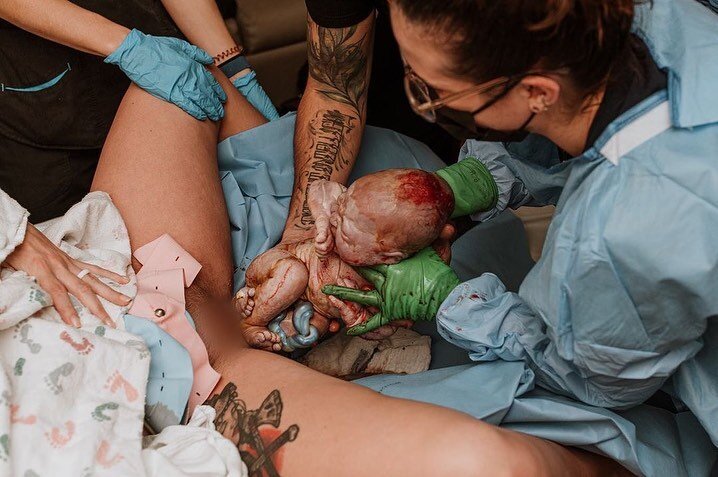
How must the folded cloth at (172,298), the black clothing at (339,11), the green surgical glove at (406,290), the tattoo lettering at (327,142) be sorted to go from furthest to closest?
the tattoo lettering at (327,142), the black clothing at (339,11), the green surgical glove at (406,290), the folded cloth at (172,298)

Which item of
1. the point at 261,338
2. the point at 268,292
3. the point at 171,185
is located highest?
the point at 171,185

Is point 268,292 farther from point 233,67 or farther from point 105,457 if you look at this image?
point 233,67

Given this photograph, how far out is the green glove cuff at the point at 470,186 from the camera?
5.32ft

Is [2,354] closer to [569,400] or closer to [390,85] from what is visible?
[569,400]

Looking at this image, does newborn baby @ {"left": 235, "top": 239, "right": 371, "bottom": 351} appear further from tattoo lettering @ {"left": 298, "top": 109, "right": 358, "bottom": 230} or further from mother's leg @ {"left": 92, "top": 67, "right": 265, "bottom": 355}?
tattoo lettering @ {"left": 298, "top": 109, "right": 358, "bottom": 230}

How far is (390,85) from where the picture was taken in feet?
8.16

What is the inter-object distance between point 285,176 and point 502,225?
631mm

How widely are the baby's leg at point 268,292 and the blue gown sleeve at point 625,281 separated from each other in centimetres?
55

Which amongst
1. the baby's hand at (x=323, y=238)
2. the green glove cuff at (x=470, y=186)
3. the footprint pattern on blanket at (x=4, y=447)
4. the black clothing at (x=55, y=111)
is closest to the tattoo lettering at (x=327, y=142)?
the baby's hand at (x=323, y=238)

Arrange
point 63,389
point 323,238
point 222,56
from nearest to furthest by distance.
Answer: point 63,389, point 323,238, point 222,56

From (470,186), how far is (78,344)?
0.91 metres

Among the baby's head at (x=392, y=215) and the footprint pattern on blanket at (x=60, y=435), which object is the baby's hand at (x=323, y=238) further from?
the footprint pattern on blanket at (x=60, y=435)

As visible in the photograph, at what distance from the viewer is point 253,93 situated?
2.09 m

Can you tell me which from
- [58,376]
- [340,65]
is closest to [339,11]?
[340,65]
